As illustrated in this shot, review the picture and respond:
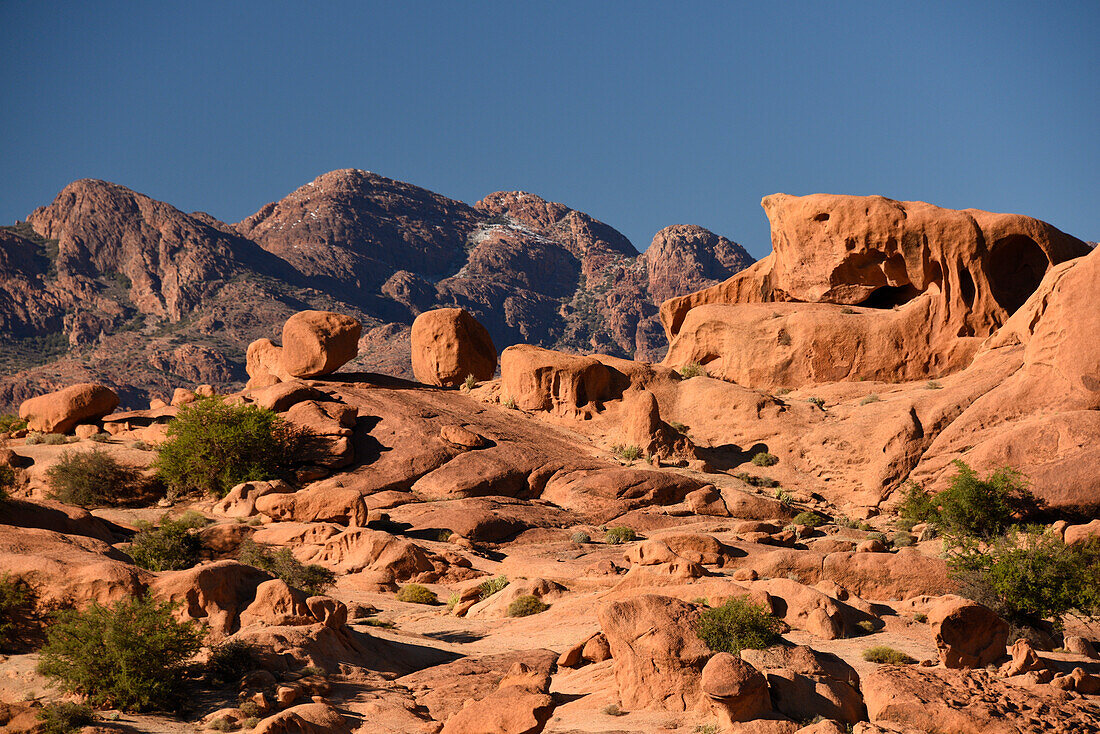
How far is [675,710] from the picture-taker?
1305 centimetres

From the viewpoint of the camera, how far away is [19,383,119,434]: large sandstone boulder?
37.3 meters

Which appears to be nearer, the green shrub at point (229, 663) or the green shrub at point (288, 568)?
the green shrub at point (229, 663)

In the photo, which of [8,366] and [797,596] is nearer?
[797,596]

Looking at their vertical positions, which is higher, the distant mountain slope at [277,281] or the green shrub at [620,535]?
the distant mountain slope at [277,281]

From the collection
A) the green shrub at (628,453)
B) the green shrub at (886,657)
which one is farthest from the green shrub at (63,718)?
the green shrub at (628,453)

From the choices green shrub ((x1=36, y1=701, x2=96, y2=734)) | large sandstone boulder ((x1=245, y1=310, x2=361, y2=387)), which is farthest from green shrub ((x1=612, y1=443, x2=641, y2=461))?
green shrub ((x1=36, y1=701, x2=96, y2=734))

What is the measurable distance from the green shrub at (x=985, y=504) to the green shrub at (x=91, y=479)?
89.8 feet

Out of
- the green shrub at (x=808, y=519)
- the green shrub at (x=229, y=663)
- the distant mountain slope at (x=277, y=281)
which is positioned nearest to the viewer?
the green shrub at (x=229, y=663)

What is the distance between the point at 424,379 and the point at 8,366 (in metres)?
91.9

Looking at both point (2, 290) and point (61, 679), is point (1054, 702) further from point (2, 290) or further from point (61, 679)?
point (2, 290)

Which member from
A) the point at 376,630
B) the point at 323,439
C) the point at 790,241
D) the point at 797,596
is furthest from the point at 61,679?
the point at 790,241

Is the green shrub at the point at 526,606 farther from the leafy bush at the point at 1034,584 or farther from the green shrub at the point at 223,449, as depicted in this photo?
the green shrub at the point at 223,449

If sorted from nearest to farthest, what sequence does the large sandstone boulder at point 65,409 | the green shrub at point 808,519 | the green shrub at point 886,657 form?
the green shrub at point 886,657
the green shrub at point 808,519
the large sandstone boulder at point 65,409

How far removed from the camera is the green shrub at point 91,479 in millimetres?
30500
